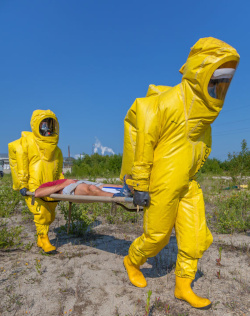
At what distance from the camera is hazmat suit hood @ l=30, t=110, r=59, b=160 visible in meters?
4.08

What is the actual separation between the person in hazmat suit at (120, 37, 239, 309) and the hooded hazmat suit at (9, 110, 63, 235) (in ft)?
6.61

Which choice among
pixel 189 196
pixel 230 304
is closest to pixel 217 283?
pixel 230 304

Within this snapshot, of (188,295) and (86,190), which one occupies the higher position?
(86,190)

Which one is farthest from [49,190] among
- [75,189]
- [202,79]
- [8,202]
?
[8,202]

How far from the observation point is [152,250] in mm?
2615

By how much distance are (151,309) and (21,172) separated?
2.64 metres

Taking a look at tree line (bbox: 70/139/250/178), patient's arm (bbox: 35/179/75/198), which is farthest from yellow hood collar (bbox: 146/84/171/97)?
tree line (bbox: 70/139/250/178)

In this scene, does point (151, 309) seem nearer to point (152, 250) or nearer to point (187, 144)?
point (152, 250)

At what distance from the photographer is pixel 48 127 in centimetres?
420

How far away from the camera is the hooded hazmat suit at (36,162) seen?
398cm

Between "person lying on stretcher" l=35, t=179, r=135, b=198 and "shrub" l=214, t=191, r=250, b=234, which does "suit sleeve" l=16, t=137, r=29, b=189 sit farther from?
"shrub" l=214, t=191, r=250, b=234

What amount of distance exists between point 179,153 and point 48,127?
8.35ft

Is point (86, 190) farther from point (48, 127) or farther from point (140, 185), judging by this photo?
point (48, 127)

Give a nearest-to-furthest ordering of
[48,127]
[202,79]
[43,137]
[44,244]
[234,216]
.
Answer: [202,79]
[44,244]
[43,137]
[48,127]
[234,216]
